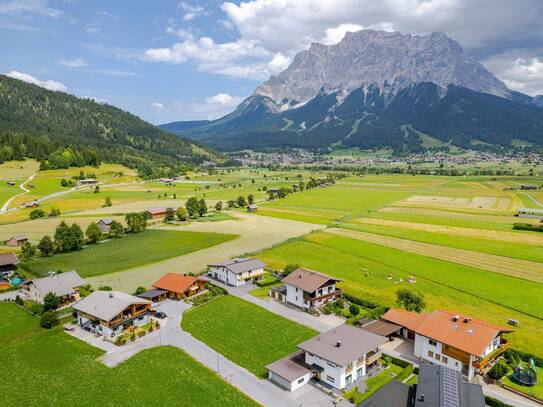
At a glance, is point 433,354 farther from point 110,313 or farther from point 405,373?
point 110,313

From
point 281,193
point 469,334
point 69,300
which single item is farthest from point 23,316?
point 281,193

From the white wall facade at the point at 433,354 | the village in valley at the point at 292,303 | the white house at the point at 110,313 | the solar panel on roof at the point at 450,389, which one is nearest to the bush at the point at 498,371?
the village in valley at the point at 292,303

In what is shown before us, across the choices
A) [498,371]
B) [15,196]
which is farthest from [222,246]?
[15,196]

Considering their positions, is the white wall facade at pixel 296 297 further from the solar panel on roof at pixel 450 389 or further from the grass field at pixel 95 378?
the solar panel on roof at pixel 450 389

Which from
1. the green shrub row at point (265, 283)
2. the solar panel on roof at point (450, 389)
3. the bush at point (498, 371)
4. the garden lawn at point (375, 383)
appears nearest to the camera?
the solar panel on roof at point (450, 389)

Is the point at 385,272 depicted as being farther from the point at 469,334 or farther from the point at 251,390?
the point at 251,390
